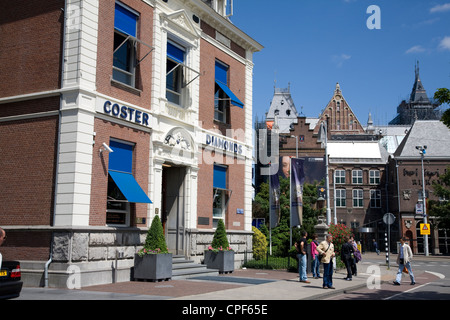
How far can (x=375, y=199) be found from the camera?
233 feet

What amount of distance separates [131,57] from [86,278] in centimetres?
814

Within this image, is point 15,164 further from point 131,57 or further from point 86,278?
point 131,57

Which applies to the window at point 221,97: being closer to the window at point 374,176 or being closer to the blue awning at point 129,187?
the blue awning at point 129,187

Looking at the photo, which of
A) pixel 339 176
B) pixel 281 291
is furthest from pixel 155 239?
pixel 339 176

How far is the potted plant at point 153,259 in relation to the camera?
1580 centimetres

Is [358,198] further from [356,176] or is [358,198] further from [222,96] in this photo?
[222,96]

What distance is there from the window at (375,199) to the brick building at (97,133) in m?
55.5

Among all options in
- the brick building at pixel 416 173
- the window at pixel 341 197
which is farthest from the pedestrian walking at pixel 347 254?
the window at pixel 341 197

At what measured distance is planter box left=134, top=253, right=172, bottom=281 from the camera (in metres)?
15.8

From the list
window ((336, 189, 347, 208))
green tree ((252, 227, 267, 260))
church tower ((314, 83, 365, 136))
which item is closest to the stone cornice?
green tree ((252, 227, 267, 260))

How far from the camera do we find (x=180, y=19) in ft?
65.2

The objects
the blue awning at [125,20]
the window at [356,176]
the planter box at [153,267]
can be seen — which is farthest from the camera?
the window at [356,176]
